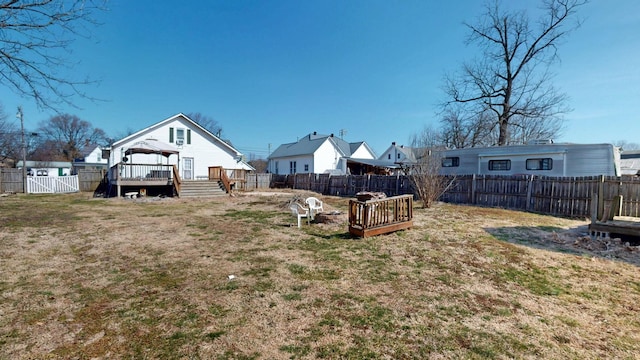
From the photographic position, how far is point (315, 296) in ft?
12.1

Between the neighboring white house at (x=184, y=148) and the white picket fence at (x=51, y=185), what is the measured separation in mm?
4466

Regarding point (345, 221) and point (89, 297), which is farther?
point (345, 221)

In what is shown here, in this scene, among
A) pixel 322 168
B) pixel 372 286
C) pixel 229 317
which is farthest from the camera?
pixel 322 168

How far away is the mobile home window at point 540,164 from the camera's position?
47.8 ft

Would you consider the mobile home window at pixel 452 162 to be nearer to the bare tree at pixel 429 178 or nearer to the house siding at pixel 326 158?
the bare tree at pixel 429 178

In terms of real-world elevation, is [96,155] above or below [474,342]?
above

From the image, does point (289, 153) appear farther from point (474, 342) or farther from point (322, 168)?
point (474, 342)

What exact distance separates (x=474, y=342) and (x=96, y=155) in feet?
179

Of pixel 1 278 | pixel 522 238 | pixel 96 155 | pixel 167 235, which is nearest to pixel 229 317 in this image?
pixel 1 278

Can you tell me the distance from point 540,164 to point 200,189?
19064 mm

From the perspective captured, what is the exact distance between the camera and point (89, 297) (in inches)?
144

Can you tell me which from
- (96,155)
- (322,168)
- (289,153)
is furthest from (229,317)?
(96,155)

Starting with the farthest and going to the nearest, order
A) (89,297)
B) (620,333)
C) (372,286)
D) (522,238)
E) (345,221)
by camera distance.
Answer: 1. (345,221)
2. (522,238)
3. (372,286)
4. (89,297)
5. (620,333)

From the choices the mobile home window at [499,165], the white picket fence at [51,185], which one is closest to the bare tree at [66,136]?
the white picket fence at [51,185]
